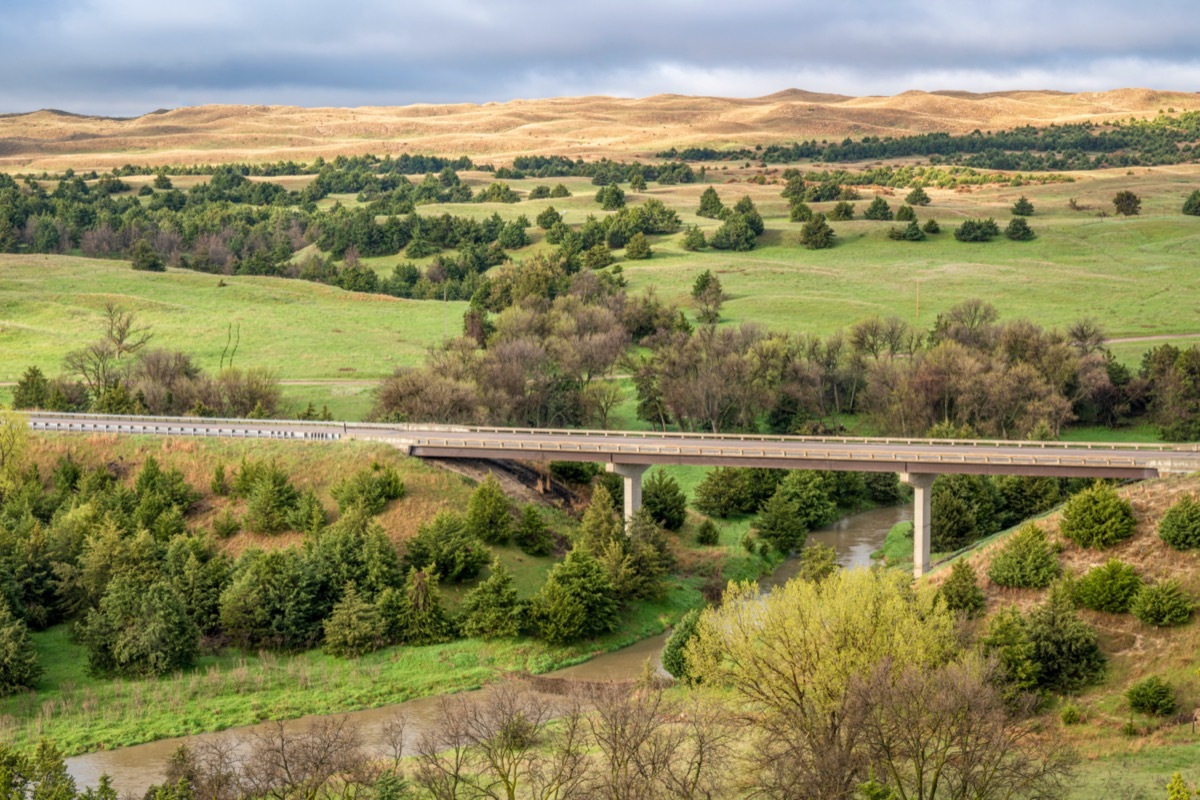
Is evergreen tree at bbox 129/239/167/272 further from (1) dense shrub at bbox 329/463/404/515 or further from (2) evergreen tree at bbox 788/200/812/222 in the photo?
(1) dense shrub at bbox 329/463/404/515

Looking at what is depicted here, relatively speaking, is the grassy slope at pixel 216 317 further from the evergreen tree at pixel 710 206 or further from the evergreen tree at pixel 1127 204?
the evergreen tree at pixel 1127 204

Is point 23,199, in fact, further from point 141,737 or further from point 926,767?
point 926,767

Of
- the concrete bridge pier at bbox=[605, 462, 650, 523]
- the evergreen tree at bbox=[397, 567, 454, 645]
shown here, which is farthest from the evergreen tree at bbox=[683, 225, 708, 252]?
the evergreen tree at bbox=[397, 567, 454, 645]

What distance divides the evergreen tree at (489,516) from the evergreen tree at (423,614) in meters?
6.90

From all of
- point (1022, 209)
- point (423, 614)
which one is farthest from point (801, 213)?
point (423, 614)

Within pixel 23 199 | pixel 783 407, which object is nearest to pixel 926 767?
pixel 783 407

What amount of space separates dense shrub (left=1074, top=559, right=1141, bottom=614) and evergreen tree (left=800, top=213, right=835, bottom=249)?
11030cm

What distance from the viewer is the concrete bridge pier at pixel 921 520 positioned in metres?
74.1

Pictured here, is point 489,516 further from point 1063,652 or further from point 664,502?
point 1063,652

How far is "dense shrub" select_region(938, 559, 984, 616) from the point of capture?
208 feet

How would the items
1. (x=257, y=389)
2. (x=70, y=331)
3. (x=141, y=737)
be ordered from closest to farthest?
(x=141, y=737) → (x=257, y=389) → (x=70, y=331)

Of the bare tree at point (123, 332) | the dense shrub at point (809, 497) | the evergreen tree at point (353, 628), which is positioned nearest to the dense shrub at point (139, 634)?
the evergreen tree at point (353, 628)

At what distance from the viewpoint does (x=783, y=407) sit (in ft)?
351

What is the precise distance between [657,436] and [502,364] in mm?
25034
